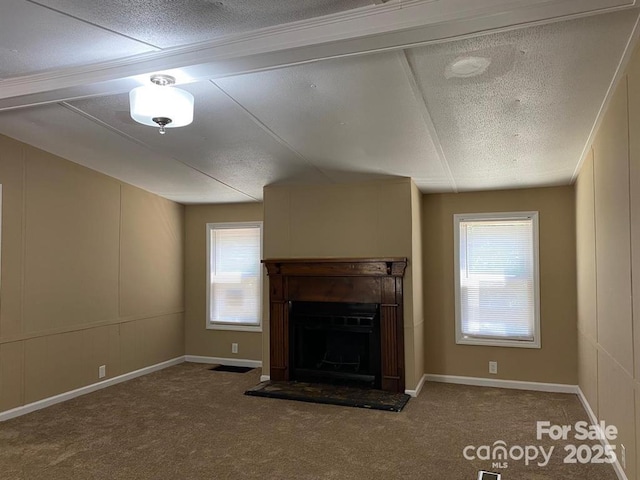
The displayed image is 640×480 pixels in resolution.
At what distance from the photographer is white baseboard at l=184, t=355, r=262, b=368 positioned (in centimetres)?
652

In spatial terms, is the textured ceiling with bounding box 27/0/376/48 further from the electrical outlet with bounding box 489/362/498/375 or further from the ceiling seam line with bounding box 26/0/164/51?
the electrical outlet with bounding box 489/362/498/375

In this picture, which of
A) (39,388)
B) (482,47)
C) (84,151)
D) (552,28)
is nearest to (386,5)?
(482,47)

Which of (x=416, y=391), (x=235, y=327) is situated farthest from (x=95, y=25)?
(x=235, y=327)

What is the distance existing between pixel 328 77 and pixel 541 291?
3883 mm

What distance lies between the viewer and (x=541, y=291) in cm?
534

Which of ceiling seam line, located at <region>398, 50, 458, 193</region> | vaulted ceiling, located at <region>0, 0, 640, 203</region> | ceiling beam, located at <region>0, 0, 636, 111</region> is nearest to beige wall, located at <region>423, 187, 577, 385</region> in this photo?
vaulted ceiling, located at <region>0, 0, 640, 203</region>

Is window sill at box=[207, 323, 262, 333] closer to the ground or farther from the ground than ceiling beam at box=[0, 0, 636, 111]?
closer to the ground

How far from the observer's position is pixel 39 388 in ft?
14.9

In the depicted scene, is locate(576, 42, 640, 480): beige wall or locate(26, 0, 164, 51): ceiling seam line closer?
locate(26, 0, 164, 51): ceiling seam line

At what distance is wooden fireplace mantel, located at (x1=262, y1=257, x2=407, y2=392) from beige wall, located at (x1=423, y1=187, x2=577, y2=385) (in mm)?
882

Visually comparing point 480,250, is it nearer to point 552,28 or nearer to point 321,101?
point 321,101

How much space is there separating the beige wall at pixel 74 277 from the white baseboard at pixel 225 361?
36 cm

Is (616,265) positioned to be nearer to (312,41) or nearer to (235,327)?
(312,41)

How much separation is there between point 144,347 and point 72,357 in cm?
120
